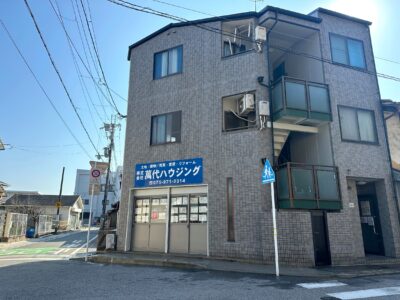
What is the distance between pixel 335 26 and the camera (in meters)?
12.3

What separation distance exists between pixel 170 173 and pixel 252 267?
5143mm

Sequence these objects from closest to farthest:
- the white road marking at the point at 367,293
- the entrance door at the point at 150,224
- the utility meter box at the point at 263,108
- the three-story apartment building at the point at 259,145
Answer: the white road marking at the point at 367,293 < the three-story apartment building at the point at 259,145 < the utility meter box at the point at 263,108 < the entrance door at the point at 150,224

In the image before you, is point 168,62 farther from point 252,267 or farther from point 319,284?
point 319,284

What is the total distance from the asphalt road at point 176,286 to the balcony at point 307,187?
2.71 meters

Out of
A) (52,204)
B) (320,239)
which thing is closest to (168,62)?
(320,239)

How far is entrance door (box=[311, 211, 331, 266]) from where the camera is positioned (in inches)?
360

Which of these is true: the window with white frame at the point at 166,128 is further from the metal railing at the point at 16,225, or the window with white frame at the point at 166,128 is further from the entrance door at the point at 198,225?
the metal railing at the point at 16,225

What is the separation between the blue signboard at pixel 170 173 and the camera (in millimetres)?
11297

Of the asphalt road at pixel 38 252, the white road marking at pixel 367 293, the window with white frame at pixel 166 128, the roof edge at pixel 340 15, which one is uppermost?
the roof edge at pixel 340 15

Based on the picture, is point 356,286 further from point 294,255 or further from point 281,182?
point 281,182

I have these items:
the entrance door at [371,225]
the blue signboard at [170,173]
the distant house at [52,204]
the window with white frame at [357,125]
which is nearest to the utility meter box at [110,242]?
the blue signboard at [170,173]

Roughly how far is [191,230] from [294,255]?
4155 mm

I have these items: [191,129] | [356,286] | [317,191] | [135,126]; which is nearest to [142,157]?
[135,126]

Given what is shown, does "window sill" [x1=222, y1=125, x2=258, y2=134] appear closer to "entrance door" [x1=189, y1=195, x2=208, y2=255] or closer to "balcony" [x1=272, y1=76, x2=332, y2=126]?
"balcony" [x1=272, y1=76, x2=332, y2=126]
